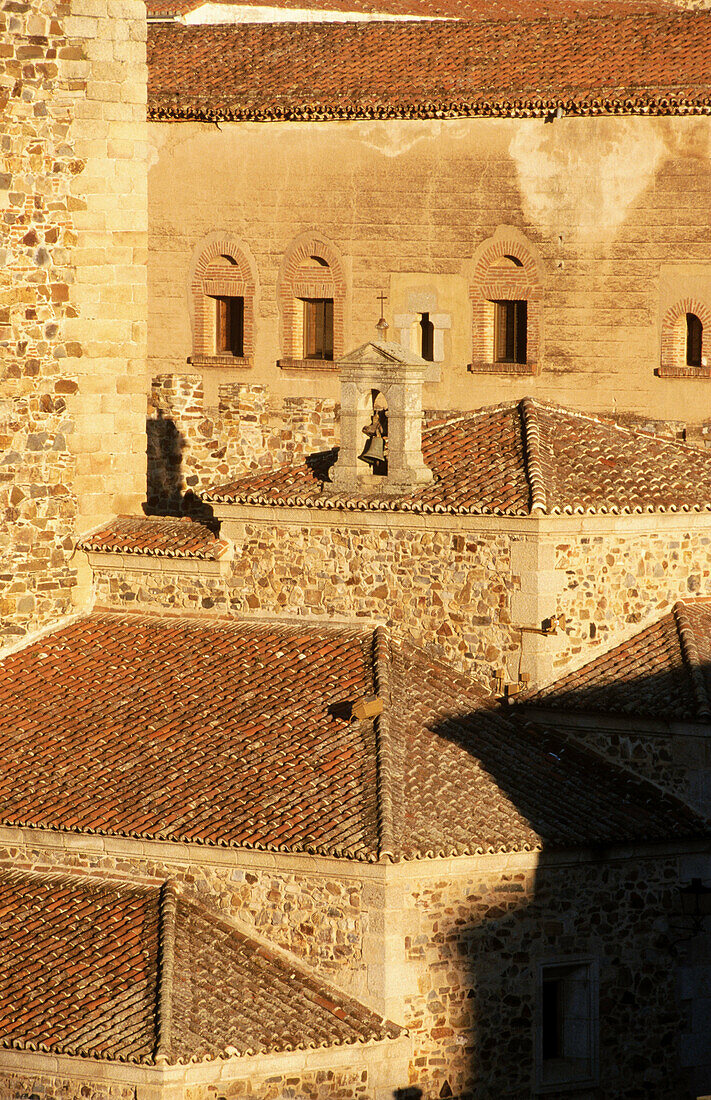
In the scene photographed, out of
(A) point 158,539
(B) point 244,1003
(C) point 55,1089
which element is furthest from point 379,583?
(C) point 55,1089

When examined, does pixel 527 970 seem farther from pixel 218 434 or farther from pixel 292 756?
pixel 218 434

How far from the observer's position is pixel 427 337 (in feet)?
93.1

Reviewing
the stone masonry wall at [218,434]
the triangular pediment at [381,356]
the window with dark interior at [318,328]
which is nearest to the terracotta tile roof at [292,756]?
the triangular pediment at [381,356]

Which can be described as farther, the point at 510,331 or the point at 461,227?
the point at 510,331

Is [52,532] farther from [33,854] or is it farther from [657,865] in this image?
[657,865]

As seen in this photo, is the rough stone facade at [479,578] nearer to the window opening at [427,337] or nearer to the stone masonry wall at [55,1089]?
the stone masonry wall at [55,1089]

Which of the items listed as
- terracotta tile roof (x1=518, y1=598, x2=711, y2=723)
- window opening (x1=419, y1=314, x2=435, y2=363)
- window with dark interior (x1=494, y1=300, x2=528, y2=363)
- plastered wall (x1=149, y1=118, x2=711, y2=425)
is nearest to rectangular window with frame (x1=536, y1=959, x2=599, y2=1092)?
terracotta tile roof (x1=518, y1=598, x2=711, y2=723)

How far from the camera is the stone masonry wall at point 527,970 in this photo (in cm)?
1644

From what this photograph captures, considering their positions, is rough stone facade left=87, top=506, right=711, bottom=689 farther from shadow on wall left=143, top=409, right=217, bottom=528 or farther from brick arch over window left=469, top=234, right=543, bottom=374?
brick arch over window left=469, top=234, right=543, bottom=374

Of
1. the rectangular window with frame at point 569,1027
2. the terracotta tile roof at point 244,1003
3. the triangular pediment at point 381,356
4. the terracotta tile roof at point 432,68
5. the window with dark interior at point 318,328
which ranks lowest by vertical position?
the rectangular window with frame at point 569,1027

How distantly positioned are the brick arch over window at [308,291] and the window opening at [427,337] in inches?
47.0

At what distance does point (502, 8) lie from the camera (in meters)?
33.3

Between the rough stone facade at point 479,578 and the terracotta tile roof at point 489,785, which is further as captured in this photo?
the rough stone facade at point 479,578

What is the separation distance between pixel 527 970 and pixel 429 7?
67.2ft
